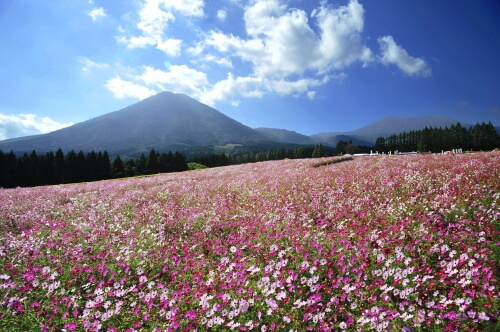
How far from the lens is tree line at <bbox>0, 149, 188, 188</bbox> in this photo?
62531mm

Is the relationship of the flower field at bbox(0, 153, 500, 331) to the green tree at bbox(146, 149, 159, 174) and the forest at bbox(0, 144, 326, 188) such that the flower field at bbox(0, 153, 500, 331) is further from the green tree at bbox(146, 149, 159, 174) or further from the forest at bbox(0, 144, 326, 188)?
the green tree at bbox(146, 149, 159, 174)

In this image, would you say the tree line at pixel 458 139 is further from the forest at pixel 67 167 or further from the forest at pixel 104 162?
the forest at pixel 67 167

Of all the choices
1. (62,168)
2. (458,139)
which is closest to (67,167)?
(62,168)

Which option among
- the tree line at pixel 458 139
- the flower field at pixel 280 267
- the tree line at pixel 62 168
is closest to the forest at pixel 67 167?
the tree line at pixel 62 168

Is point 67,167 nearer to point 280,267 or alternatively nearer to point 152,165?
point 152,165

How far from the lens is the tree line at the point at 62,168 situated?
62.5 metres

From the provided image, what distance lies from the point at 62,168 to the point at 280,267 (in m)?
79.3

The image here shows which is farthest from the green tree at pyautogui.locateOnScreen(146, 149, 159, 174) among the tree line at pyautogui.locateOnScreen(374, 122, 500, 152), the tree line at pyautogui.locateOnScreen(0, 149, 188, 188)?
the tree line at pyautogui.locateOnScreen(374, 122, 500, 152)

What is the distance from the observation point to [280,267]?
18.2ft

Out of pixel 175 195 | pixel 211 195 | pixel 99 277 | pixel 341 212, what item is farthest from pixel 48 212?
pixel 341 212

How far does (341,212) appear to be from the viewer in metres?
8.71

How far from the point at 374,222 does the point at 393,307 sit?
11.4 ft

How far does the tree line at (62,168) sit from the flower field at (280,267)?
68.3 m

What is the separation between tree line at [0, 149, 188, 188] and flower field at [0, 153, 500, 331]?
224ft
